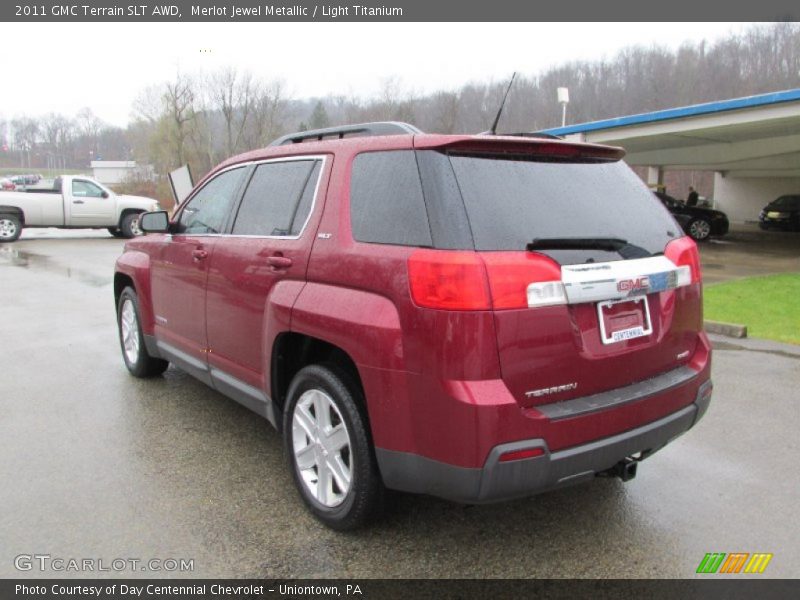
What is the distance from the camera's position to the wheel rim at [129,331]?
5.34m

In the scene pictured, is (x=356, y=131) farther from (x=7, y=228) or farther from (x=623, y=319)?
(x=7, y=228)

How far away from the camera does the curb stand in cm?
697

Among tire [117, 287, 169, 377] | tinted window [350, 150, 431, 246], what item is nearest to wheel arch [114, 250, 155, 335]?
tire [117, 287, 169, 377]

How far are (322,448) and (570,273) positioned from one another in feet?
4.81

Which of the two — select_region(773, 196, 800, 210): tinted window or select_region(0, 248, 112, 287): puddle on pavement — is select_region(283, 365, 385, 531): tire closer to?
select_region(0, 248, 112, 287): puddle on pavement

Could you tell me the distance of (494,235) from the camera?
2441 mm

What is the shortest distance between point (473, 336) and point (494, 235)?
43 centimetres

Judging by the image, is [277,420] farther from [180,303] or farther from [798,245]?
[798,245]

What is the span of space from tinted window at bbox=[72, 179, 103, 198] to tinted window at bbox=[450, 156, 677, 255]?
63.3 feet

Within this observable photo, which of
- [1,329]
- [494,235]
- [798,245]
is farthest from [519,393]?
[798,245]

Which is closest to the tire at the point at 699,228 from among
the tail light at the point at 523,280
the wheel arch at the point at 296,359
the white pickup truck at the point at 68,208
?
the white pickup truck at the point at 68,208

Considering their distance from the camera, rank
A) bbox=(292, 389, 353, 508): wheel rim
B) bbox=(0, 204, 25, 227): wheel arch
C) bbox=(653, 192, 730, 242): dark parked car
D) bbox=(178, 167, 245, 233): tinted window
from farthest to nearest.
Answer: bbox=(653, 192, 730, 242): dark parked car < bbox=(0, 204, 25, 227): wheel arch < bbox=(178, 167, 245, 233): tinted window < bbox=(292, 389, 353, 508): wheel rim

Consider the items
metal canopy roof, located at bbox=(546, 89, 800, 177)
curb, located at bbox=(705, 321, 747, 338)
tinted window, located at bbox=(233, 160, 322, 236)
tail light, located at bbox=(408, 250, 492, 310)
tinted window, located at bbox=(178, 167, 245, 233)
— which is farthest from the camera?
metal canopy roof, located at bbox=(546, 89, 800, 177)

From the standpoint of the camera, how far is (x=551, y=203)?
2.66 m
